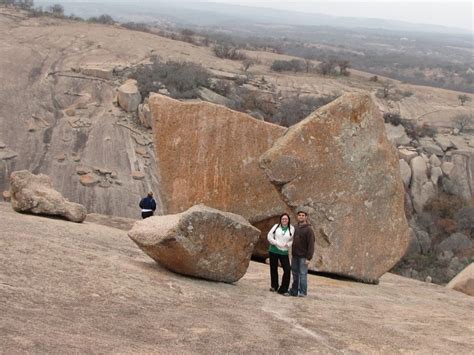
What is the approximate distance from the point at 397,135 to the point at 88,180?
61.2 feet

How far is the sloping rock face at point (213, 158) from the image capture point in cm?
1108

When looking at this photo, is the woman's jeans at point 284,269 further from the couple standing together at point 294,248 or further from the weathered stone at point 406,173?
the weathered stone at point 406,173

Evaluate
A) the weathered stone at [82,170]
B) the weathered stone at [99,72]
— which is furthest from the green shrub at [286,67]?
the weathered stone at [82,170]

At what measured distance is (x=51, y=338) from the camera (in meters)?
4.59

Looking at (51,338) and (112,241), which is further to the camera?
(112,241)

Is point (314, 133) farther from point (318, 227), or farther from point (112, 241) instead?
point (112, 241)

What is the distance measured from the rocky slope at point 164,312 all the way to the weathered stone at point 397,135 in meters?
25.3

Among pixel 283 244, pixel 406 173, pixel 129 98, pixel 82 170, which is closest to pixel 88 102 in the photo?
pixel 129 98

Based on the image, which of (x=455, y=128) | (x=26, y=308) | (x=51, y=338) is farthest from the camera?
(x=455, y=128)

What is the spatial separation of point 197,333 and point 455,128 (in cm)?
3662

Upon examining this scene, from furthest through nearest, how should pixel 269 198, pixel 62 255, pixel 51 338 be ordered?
pixel 269 198, pixel 62 255, pixel 51 338

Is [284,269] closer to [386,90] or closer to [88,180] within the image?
[88,180]

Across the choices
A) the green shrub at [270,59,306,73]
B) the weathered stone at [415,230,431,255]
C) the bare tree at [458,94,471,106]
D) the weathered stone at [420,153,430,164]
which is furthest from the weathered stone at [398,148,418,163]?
the green shrub at [270,59,306,73]

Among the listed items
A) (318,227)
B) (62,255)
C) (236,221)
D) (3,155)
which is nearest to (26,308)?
(62,255)
